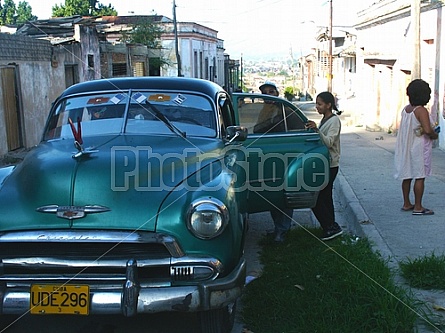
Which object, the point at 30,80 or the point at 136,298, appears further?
the point at 30,80

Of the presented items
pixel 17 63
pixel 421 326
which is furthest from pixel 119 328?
pixel 17 63

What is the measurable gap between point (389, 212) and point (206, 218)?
4335 millimetres

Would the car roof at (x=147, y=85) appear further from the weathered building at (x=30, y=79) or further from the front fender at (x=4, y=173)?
the weathered building at (x=30, y=79)

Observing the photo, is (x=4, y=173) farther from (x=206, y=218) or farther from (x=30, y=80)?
(x=30, y=80)

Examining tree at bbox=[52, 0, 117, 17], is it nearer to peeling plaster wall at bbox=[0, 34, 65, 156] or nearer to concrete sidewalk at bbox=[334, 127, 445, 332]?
peeling plaster wall at bbox=[0, 34, 65, 156]

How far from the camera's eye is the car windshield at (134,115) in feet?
16.8

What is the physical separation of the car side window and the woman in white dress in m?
1.24

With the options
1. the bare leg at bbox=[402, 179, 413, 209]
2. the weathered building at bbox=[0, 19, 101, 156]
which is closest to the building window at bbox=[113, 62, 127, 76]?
the weathered building at bbox=[0, 19, 101, 156]

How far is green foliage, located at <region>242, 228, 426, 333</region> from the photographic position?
4121 mm

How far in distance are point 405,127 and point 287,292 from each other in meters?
2.95

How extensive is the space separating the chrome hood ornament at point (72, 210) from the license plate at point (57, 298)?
44cm

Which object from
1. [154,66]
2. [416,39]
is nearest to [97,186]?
[416,39]

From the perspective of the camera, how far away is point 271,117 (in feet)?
21.9

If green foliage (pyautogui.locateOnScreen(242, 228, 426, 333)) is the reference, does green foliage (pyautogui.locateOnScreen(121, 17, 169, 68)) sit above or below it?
above
